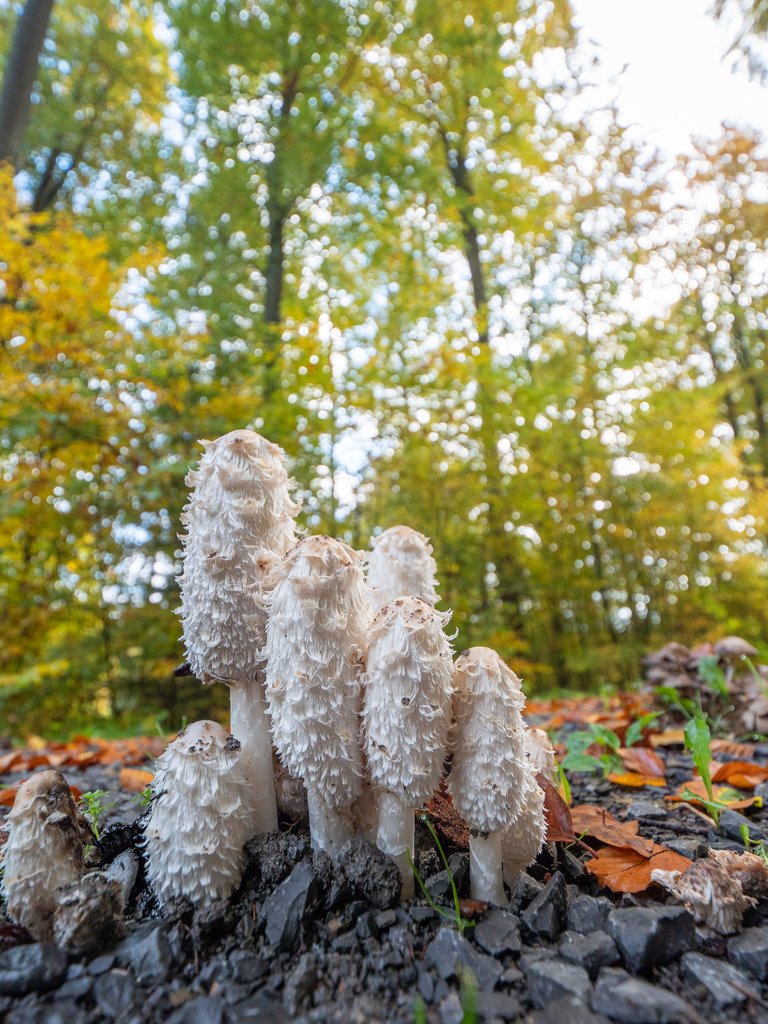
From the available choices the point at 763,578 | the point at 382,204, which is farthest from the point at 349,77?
the point at 763,578

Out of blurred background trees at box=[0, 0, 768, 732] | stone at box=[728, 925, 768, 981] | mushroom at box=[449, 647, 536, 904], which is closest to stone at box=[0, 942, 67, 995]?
mushroom at box=[449, 647, 536, 904]

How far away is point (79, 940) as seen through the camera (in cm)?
124

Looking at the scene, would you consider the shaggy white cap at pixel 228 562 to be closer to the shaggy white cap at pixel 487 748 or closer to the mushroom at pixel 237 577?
the mushroom at pixel 237 577

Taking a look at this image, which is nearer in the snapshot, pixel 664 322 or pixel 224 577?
pixel 224 577

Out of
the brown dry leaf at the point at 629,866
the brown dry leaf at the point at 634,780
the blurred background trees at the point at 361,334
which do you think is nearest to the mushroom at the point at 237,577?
the brown dry leaf at the point at 629,866

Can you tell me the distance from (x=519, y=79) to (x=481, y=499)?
659 centimetres

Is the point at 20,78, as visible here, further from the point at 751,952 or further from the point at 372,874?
the point at 751,952

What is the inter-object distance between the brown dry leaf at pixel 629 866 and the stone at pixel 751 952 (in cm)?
21

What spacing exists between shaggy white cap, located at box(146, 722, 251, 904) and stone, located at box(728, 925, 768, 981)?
3.55ft

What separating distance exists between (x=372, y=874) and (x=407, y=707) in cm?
42

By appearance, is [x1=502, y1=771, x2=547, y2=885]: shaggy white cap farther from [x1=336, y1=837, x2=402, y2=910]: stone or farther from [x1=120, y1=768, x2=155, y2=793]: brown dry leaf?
[x1=120, y1=768, x2=155, y2=793]: brown dry leaf

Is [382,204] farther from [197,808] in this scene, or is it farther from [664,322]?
[197,808]

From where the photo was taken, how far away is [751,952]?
124cm

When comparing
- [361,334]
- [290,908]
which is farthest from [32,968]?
[361,334]
